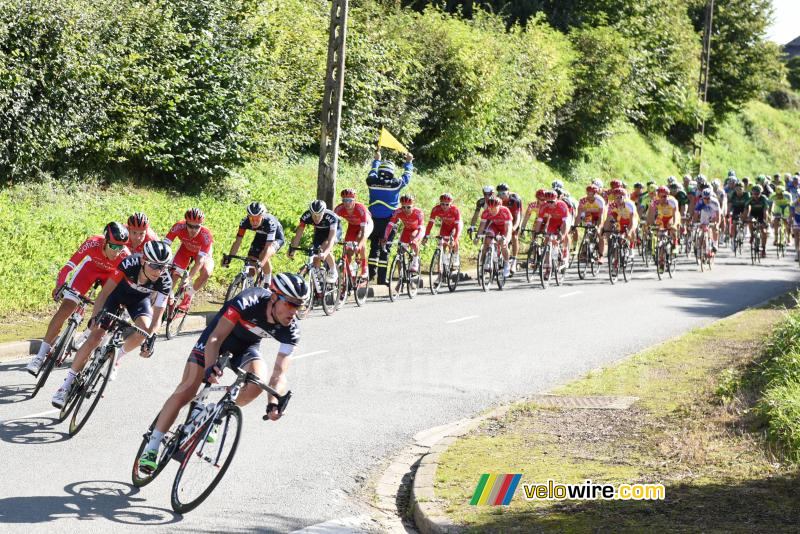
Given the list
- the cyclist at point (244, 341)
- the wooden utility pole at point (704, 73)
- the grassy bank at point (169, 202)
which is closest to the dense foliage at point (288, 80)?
the grassy bank at point (169, 202)

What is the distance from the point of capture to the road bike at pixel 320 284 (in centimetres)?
1678

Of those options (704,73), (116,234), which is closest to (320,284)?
(116,234)

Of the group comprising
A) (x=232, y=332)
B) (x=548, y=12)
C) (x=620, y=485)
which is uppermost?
(x=548, y=12)

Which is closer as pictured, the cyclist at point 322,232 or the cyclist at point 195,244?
the cyclist at point 195,244

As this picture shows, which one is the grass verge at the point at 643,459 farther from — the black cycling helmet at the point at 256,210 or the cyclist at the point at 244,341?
the black cycling helmet at the point at 256,210

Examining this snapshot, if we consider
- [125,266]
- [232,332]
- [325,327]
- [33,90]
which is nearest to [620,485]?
[232,332]

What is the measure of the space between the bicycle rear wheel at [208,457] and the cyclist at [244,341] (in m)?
0.30

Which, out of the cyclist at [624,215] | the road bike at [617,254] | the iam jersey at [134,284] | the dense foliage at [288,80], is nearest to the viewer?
the iam jersey at [134,284]

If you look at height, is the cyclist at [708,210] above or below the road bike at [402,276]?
above

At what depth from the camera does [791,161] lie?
6900 cm

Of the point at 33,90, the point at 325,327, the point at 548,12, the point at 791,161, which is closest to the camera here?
the point at 325,327

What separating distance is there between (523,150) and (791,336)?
25.8 metres

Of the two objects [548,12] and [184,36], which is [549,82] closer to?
[548,12]

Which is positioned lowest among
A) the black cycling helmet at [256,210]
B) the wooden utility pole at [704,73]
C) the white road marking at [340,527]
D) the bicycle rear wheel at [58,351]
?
the white road marking at [340,527]
